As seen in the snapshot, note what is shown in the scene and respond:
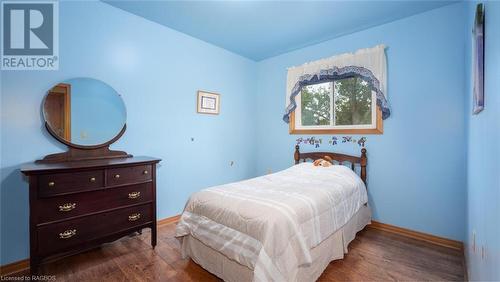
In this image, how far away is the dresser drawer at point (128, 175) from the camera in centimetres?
199

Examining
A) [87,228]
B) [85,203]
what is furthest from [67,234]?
[85,203]

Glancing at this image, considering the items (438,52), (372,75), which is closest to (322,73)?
(372,75)

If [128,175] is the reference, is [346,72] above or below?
above

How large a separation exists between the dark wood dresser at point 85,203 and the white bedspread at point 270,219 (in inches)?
21.8

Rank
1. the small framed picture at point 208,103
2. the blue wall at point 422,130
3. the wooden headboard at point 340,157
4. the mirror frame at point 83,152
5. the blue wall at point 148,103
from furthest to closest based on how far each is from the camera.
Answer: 1. the small framed picture at point 208,103
2. the wooden headboard at point 340,157
3. the blue wall at point 422,130
4. the mirror frame at point 83,152
5. the blue wall at point 148,103

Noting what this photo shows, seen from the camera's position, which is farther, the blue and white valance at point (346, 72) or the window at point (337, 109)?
the window at point (337, 109)

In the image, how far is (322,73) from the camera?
313 cm

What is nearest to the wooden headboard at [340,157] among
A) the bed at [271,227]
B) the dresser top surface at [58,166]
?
the bed at [271,227]

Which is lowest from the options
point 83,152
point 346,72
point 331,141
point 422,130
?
point 83,152

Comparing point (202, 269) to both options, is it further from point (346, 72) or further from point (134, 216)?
point (346, 72)

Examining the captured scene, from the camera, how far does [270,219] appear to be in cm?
144

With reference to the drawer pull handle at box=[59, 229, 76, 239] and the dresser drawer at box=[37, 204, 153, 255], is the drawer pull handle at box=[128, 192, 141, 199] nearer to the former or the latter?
the dresser drawer at box=[37, 204, 153, 255]

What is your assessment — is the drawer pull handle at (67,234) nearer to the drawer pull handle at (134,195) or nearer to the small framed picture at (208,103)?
the drawer pull handle at (134,195)
